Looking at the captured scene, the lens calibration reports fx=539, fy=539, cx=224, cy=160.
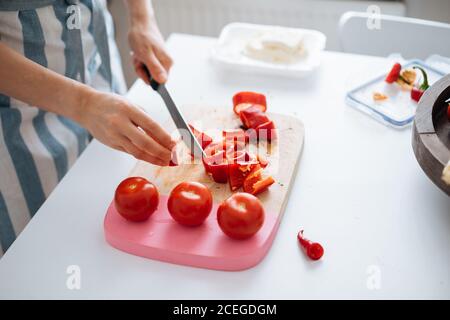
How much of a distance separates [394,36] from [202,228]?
0.96 m

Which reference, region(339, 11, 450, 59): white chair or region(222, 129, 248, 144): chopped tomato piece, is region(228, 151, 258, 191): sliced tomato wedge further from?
region(339, 11, 450, 59): white chair

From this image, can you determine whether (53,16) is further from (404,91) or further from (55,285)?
(404,91)

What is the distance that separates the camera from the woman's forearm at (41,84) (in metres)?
1.00

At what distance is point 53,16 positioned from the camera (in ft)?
3.90

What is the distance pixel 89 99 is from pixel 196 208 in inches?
11.4

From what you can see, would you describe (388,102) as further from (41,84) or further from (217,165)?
(41,84)

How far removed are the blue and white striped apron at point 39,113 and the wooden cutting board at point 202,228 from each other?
282 mm

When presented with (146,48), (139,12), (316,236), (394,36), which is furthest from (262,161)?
(394,36)

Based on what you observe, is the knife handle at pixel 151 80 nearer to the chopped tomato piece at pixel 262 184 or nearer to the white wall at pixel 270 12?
the chopped tomato piece at pixel 262 184

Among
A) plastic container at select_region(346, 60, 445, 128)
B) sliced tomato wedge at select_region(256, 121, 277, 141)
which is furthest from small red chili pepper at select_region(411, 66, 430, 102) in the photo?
sliced tomato wedge at select_region(256, 121, 277, 141)

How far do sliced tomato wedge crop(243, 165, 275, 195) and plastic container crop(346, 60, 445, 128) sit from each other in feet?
1.25

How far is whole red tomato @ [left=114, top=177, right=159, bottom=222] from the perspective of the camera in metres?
A: 0.96

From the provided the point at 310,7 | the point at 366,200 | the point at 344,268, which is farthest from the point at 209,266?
the point at 310,7

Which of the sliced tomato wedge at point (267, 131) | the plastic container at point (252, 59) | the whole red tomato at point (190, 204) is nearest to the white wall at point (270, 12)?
the plastic container at point (252, 59)
